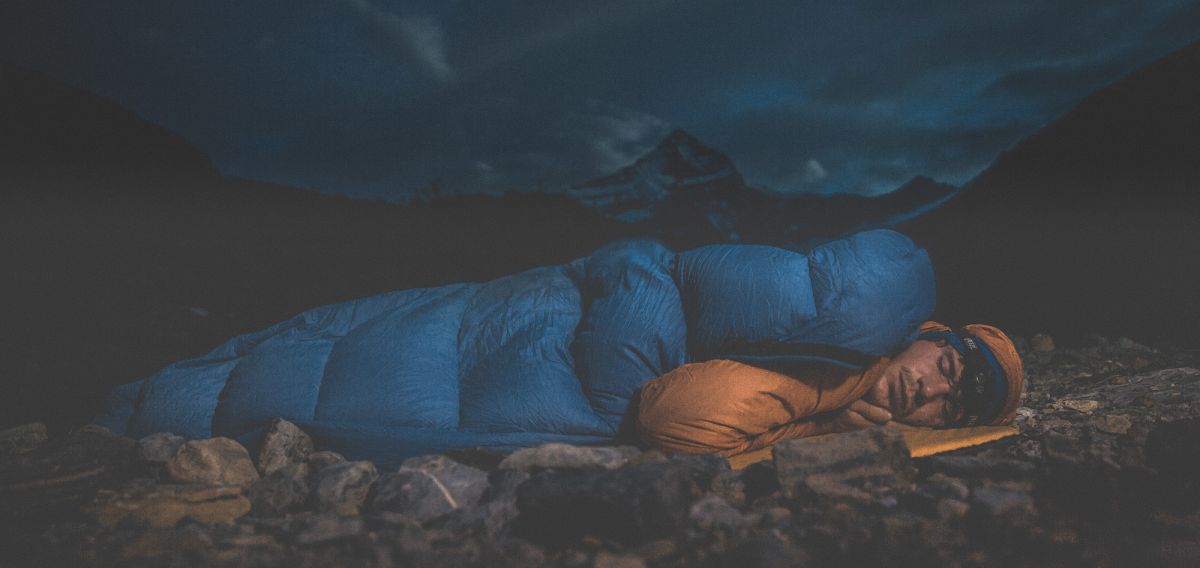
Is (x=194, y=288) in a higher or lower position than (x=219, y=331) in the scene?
higher

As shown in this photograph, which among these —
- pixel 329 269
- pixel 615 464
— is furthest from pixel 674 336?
pixel 329 269

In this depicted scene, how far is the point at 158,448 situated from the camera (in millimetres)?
1403

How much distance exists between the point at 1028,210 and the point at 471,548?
3.01 m

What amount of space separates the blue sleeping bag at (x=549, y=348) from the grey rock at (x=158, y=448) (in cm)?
19

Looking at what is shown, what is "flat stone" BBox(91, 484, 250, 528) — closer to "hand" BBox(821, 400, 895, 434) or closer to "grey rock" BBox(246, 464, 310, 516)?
"grey rock" BBox(246, 464, 310, 516)

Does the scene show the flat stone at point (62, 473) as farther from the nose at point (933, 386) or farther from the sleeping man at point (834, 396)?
the nose at point (933, 386)

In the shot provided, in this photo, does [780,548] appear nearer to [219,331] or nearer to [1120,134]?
[219,331]

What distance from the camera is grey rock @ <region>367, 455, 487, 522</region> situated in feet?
3.41

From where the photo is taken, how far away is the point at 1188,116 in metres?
2.08

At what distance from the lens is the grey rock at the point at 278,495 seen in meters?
1.10

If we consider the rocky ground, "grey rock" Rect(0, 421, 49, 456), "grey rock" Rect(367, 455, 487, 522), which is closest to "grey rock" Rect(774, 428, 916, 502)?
the rocky ground

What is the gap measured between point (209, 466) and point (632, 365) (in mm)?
1154

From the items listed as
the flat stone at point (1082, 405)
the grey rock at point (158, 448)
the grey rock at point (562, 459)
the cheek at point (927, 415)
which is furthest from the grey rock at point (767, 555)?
the flat stone at point (1082, 405)

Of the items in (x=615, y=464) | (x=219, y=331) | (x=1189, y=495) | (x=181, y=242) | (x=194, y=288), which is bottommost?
(x=1189, y=495)
